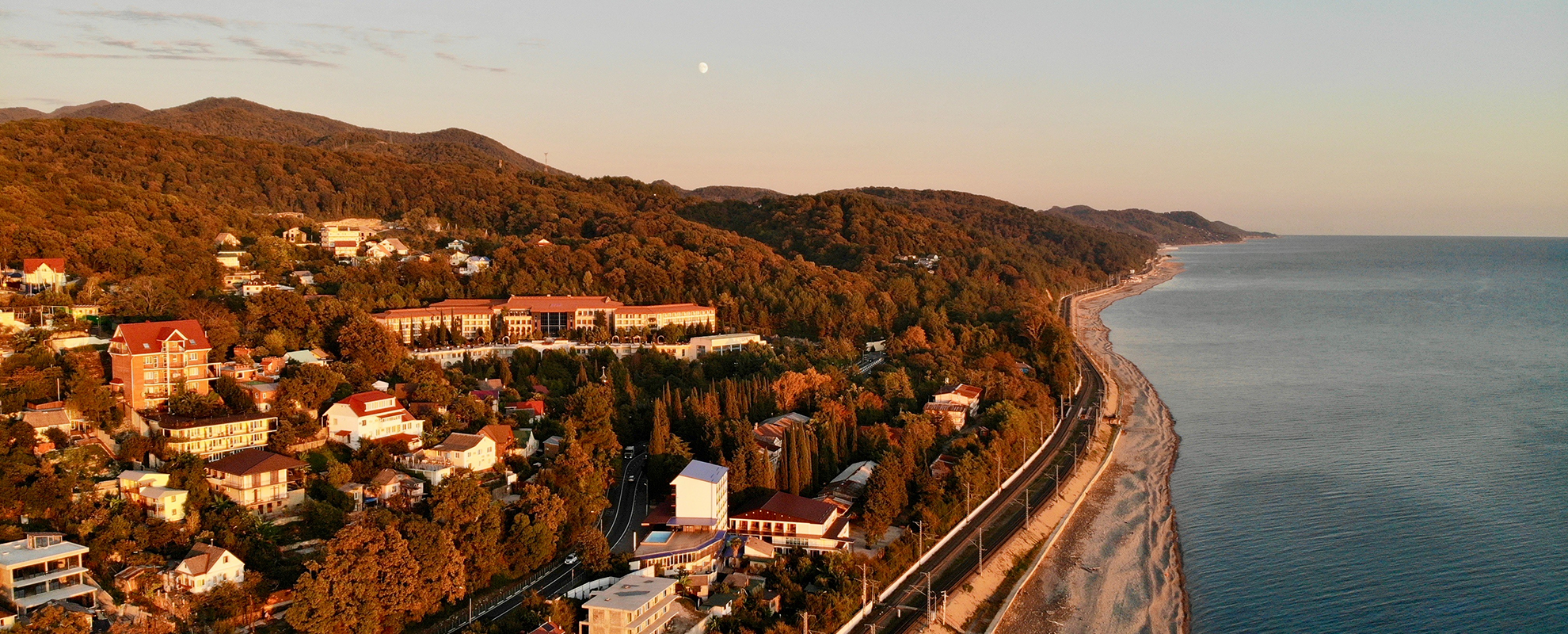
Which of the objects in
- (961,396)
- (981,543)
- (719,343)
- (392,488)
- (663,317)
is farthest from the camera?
(663,317)

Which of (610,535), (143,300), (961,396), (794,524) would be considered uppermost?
(143,300)

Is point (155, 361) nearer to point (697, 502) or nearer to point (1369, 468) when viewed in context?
point (697, 502)

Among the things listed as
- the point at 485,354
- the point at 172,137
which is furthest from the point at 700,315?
the point at 172,137

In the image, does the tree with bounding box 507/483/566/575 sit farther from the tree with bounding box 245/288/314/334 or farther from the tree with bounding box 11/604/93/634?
the tree with bounding box 245/288/314/334

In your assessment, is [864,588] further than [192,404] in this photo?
No

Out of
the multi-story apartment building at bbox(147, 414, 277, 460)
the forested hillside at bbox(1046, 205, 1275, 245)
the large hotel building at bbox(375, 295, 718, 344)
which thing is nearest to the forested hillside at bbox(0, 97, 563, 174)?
the large hotel building at bbox(375, 295, 718, 344)

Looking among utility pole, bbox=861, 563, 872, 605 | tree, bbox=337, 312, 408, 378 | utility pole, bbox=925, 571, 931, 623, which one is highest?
tree, bbox=337, 312, 408, 378

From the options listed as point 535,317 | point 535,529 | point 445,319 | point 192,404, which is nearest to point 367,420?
point 192,404
